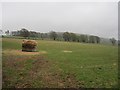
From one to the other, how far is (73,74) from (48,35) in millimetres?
99503

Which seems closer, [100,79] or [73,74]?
[100,79]

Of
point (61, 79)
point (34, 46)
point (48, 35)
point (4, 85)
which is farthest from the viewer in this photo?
point (48, 35)

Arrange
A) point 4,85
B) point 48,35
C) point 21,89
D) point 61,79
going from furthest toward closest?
point 48,35 < point 61,79 < point 4,85 < point 21,89

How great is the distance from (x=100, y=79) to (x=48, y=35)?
330ft

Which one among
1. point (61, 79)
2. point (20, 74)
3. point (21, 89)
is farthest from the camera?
point (20, 74)

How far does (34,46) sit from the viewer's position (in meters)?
28.1

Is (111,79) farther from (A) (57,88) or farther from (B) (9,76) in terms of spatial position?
(B) (9,76)

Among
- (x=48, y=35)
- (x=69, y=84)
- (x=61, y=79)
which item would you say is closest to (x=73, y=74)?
(x=61, y=79)

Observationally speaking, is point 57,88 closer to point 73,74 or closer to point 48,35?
point 73,74

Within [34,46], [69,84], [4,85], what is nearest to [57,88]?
[69,84]

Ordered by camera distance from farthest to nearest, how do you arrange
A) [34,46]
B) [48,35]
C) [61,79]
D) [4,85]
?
1. [48,35]
2. [34,46]
3. [61,79]
4. [4,85]

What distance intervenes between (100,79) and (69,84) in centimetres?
205

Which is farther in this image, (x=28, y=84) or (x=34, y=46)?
(x=34, y=46)

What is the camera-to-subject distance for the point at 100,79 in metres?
10.2
